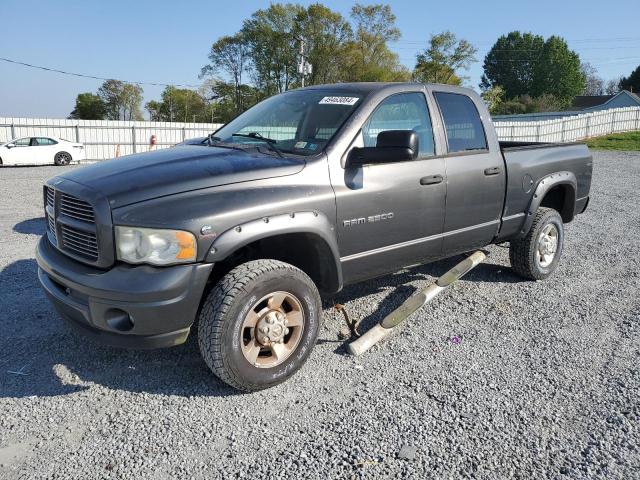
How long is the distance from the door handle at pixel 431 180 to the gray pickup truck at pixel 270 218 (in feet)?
0.05

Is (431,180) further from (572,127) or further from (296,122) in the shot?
(572,127)

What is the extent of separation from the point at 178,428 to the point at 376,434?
105 cm

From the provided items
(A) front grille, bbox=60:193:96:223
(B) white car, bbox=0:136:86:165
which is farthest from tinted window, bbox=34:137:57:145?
(A) front grille, bbox=60:193:96:223

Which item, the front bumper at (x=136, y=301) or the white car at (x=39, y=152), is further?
the white car at (x=39, y=152)

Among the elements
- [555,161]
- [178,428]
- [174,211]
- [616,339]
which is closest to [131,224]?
[174,211]

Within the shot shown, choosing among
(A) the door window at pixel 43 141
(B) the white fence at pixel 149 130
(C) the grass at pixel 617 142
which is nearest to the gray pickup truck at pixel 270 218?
(A) the door window at pixel 43 141

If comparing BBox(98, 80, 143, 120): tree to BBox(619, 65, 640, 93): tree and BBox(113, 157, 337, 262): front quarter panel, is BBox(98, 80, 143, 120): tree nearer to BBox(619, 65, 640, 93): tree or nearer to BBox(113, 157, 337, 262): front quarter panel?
BBox(113, 157, 337, 262): front quarter panel

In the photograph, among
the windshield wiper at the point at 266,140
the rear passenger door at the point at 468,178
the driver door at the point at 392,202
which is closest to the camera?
the driver door at the point at 392,202

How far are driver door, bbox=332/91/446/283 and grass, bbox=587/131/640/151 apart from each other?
1016 inches

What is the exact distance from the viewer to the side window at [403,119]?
364cm

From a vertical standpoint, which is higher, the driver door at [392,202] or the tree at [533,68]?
the tree at [533,68]

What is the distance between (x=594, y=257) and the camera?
623 centimetres

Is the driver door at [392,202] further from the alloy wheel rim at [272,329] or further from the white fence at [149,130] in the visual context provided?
the white fence at [149,130]

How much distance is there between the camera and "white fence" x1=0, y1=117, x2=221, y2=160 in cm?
2419
